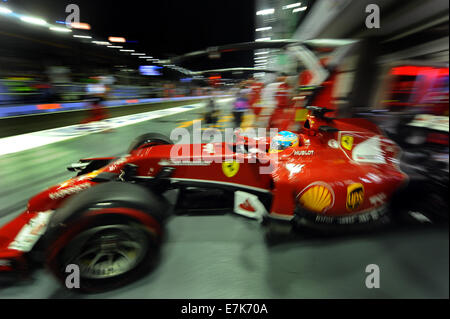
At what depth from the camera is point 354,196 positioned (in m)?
1.54

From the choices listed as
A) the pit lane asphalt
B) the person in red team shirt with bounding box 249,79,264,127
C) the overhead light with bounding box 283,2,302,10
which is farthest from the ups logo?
the overhead light with bounding box 283,2,302,10

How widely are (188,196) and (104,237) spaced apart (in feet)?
3.10

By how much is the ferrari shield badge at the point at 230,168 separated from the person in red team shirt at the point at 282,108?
2.19m

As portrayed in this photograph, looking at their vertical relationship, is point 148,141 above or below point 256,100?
below

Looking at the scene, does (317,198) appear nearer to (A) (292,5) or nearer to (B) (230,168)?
(B) (230,168)

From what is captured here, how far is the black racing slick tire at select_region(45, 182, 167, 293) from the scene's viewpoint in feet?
3.81

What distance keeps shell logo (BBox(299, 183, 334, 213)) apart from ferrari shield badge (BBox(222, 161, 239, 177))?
52cm

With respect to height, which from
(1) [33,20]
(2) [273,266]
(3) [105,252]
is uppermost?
(1) [33,20]

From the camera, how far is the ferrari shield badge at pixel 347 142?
183cm

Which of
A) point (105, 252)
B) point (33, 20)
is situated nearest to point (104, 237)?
point (105, 252)

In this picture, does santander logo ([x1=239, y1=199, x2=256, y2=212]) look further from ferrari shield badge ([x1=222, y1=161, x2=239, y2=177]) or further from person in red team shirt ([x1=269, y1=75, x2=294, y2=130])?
person in red team shirt ([x1=269, y1=75, x2=294, y2=130])

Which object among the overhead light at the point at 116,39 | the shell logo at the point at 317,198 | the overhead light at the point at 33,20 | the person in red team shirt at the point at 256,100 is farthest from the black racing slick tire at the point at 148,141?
the overhead light at the point at 116,39
